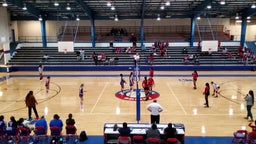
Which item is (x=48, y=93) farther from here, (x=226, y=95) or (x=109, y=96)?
(x=226, y=95)

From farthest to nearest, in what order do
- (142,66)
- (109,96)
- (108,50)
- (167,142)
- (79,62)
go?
(108,50) → (79,62) → (142,66) → (109,96) → (167,142)

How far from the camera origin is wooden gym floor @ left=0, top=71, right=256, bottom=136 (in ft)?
38.7

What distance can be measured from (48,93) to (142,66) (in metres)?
12.6

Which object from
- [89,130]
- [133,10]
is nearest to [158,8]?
[133,10]

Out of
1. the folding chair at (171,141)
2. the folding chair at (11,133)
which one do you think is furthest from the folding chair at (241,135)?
the folding chair at (11,133)

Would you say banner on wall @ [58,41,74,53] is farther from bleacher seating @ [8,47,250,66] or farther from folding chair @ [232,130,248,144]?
folding chair @ [232,130,248,144]

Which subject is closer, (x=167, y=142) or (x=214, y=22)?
(x=167, y=142)

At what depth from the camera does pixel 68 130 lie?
952cm

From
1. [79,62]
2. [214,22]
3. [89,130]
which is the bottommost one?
[89,130]

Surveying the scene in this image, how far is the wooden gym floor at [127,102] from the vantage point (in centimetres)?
1179

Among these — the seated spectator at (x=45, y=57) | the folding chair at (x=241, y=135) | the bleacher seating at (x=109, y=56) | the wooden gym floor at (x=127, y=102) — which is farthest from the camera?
the seated spectator at (x=45, y=57)

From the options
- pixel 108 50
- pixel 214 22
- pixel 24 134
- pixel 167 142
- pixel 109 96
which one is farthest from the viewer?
pixel 214 22

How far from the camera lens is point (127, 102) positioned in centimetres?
1533

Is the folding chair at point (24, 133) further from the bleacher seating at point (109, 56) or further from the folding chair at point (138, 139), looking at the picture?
the bleacher seating at point (109, 56)
